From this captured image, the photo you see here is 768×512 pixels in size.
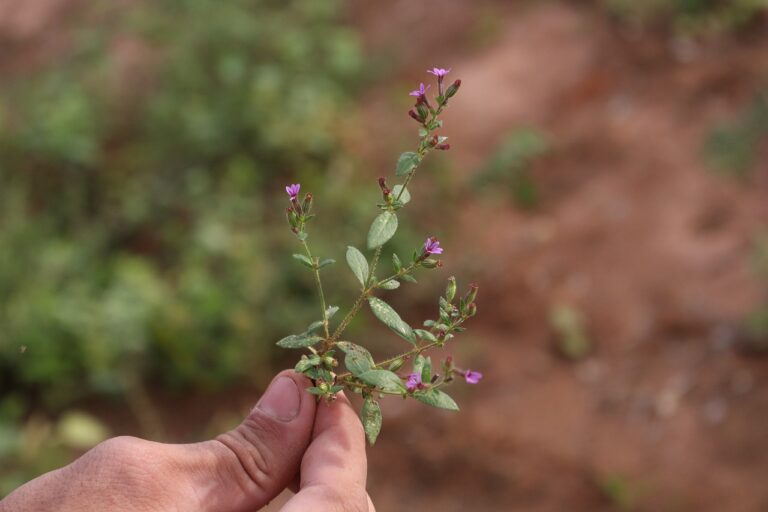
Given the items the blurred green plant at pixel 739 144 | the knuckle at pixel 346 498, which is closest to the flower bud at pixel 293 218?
the knuckle at pixel 346 498

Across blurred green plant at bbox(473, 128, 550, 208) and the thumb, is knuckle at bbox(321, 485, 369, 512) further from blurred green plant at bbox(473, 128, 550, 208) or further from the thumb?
blurred green plant at bbox(473, 128, 550, 208)

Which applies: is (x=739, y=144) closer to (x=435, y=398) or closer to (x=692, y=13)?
(x=692, y=13)

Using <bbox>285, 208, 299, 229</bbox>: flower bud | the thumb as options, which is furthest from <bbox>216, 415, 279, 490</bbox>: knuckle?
<bbox>285, 208, 299, 229</bbox>: flower bud

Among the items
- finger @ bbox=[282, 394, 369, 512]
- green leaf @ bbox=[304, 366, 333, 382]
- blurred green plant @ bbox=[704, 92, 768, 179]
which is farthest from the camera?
blurred green plant @ bbox=[704, 92, 768, 179]

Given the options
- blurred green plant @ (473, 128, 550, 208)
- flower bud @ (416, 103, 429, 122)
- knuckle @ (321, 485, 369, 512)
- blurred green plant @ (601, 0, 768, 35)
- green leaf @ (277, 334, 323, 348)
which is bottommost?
knuckle @ (321, 485, 369, 512)

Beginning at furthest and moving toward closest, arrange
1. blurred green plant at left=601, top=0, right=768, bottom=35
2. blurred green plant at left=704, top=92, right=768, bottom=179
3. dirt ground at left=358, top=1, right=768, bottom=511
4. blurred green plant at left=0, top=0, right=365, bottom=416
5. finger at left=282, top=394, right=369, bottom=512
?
blurred green plant at left=601, top=0, right=768, bottom=35, blurred green plant at left=704, top=92, right=768, bottom=179, blurred green plant at left=0, top=0, right=365, bottom=416, dirt ground at left=358, top=1, right=768, bottom=511, finger at left=282, top=394, right=369, bottom=512

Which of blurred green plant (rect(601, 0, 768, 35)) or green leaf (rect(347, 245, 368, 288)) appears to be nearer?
green leaf (rect(347, 245, 368, 288))

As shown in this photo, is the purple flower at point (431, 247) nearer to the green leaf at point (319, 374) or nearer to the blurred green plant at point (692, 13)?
the green leaf at point (319, 374)
